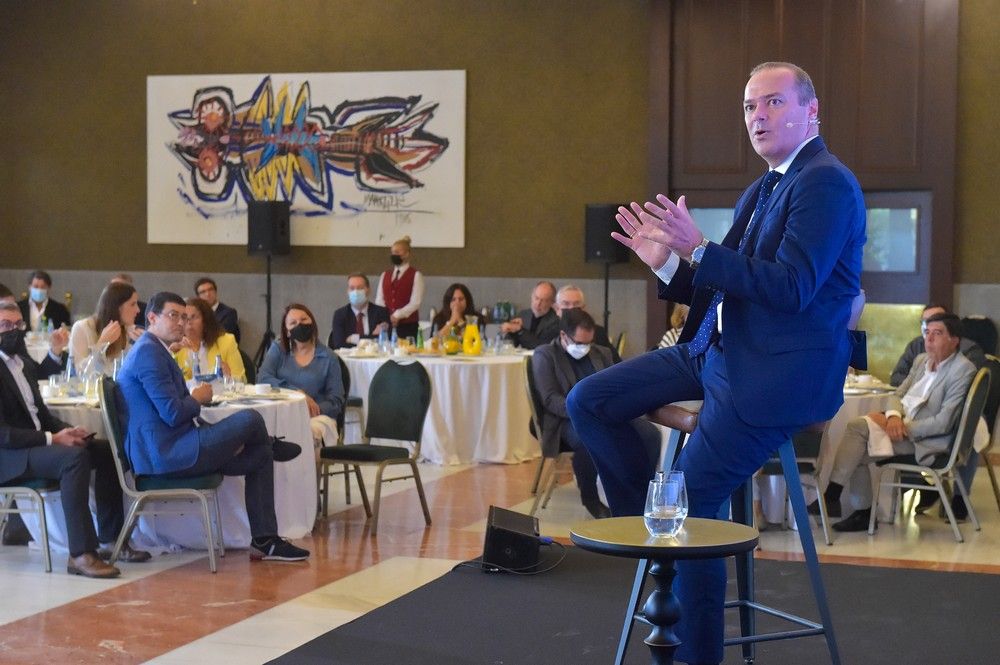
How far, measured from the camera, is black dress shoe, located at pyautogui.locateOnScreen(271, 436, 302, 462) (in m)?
6.82

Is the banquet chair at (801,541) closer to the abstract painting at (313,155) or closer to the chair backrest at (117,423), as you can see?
the chair backrest at (117,423)

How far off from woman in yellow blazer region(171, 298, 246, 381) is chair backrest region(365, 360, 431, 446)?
2.69 ft

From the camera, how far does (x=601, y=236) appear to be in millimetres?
12766

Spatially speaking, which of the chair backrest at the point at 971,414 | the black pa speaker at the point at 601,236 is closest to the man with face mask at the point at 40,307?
the black pa speaker at the point at 601,236

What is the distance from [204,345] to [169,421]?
1793 millimetres

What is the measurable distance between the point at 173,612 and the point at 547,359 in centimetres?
294

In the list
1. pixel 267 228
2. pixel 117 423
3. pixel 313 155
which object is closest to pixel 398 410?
pixel 117 423

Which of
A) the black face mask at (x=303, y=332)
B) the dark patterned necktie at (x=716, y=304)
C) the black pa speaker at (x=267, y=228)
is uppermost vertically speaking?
the black pa speaker at (x=267, y=228)

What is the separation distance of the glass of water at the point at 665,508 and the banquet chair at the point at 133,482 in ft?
11.4

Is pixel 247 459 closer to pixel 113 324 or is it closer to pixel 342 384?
pixel 113 324

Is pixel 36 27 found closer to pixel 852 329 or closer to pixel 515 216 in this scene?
pixel 515 216

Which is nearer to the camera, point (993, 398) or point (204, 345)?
point (993, 398)

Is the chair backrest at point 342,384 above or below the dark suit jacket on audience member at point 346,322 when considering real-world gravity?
below

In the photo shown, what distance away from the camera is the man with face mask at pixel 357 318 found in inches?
458
